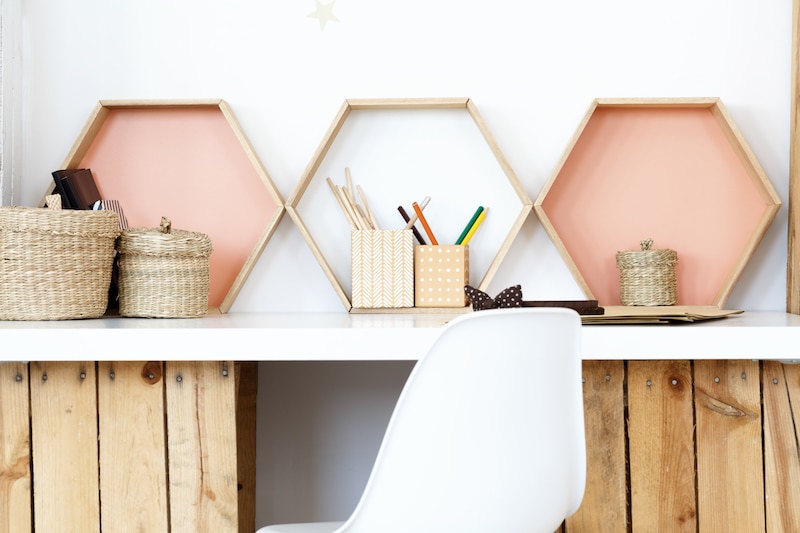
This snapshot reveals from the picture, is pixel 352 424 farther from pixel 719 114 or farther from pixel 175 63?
pixel 719 114

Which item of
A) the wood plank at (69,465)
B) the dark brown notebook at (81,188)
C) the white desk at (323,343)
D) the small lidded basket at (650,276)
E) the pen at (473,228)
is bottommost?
the wood plank at (69,465)

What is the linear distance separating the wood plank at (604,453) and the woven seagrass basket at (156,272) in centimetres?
79

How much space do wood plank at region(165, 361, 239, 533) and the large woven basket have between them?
0.29m

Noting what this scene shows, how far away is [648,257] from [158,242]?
3.40 ft

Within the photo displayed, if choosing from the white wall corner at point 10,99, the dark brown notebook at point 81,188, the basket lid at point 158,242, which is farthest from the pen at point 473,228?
the white wall corner at point 10,99

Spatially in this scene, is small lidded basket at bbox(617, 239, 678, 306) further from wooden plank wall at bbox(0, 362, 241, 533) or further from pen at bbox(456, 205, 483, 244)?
wooden plank wall at bbox(0, 362, 241, 533)

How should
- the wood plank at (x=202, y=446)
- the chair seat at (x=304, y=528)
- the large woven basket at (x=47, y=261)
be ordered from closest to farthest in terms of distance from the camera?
the chair seat at (x=304, y=528) → the wood plank at (x=202, y=446) → the large woven basket at (x=47, y=261)

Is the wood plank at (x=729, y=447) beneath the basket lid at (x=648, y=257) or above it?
beneath

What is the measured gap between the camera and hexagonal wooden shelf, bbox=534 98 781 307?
171 cm

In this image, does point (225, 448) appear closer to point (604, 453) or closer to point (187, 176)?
point (604, 453)

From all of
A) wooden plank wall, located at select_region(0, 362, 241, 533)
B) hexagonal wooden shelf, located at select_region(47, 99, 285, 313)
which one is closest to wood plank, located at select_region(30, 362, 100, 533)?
wooden plank wall, located at select_region(0, 362, 241, 533)

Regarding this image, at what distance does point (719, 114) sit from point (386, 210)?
80 centimetres

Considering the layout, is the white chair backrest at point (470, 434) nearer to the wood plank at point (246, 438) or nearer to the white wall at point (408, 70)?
the wood plank at point (246, 438)

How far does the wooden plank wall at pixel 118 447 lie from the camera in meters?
1.23
